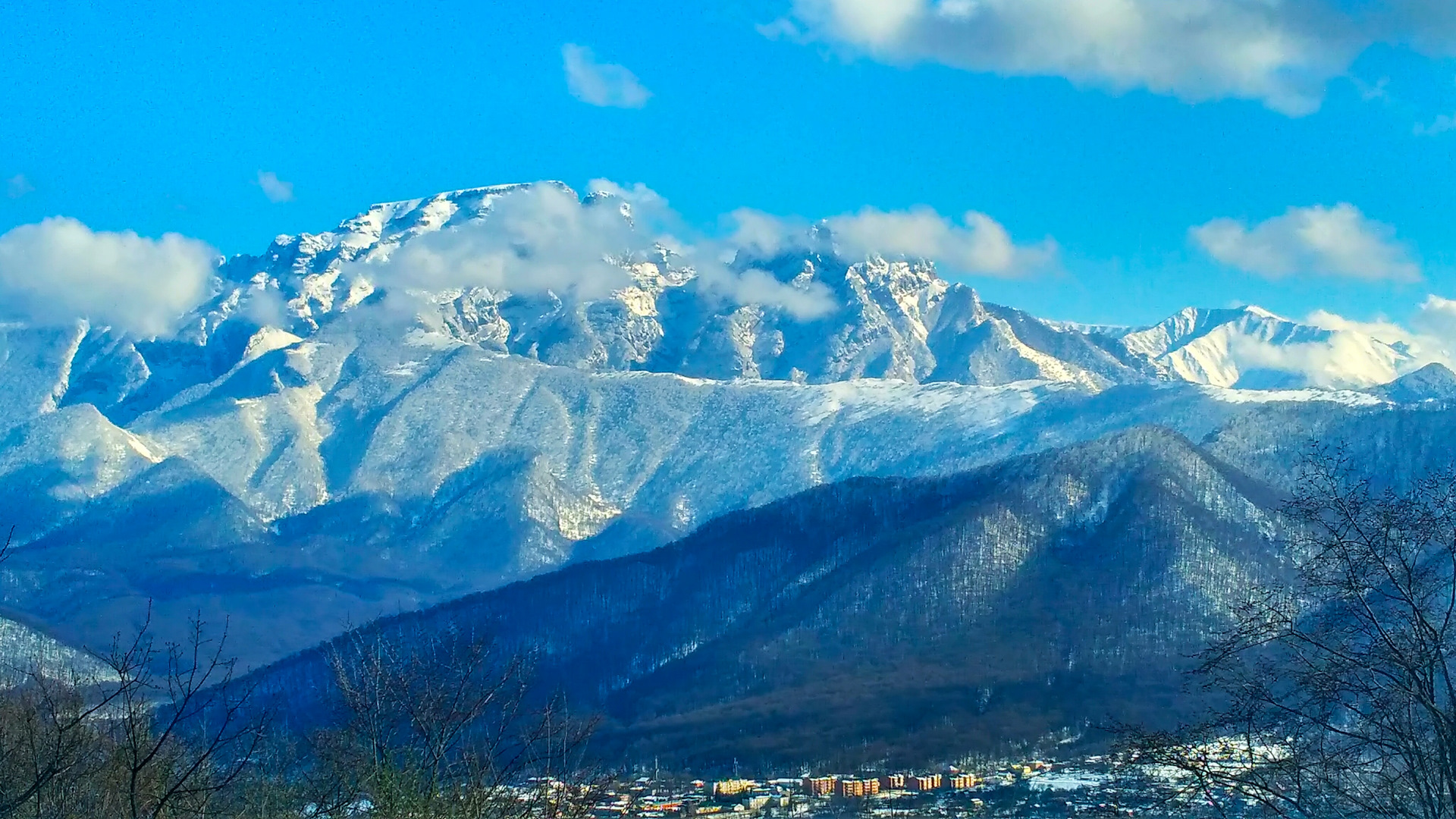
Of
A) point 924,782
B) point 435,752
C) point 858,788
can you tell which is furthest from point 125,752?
point 924,782


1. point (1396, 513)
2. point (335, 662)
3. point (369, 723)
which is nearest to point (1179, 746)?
point (1396, 513)

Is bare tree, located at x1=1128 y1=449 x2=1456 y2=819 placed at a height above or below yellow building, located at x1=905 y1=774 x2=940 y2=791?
above

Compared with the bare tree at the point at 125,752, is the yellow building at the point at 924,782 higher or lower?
lower

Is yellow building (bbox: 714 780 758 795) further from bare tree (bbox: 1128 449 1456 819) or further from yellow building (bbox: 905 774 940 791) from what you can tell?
bare tree (bbox: 1128 449 1456 819)

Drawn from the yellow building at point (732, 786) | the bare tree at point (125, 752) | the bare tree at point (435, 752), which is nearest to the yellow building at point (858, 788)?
the yellow building at point (732, 786)

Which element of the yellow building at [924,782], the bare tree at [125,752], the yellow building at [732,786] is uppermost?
the bare tree at [125,752]

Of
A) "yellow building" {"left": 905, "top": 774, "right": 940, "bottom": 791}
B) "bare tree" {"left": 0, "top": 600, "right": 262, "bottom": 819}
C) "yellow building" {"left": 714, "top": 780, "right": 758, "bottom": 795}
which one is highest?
"bare tree" {"left": 0, "top": 600, "right": 262, "bottom": 819}

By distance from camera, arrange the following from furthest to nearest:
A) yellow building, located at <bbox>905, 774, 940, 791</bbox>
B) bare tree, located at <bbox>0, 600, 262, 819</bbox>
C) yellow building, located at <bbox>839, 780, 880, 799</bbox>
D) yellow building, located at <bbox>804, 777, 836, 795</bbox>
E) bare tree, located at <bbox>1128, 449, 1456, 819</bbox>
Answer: yellow building, located at <bbox>804, 777, 836, 795</bbox> → yellow building, located at <bbox>839, 780, 880, 799</bbox> → yellow building, located at <bbox>905, 774, 940, 791</bbox> → bare tree, located at <bbox>0, 600, 262, 819</bbox> → bare tree, located at <bbox>1128, 449, 1456, 819</bbox>

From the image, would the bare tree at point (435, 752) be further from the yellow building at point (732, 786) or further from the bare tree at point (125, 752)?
the yellow building at point (732, 786)

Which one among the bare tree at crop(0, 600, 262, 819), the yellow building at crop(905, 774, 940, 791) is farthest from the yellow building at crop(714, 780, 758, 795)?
the bare tree at crop(0, 600, 262, 819)
